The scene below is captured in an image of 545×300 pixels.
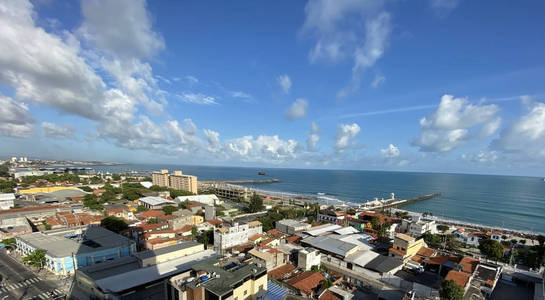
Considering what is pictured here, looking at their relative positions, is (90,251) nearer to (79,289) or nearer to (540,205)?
(79,289)

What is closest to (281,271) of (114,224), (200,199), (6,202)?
(114,224)

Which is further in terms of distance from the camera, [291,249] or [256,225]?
[256,225]

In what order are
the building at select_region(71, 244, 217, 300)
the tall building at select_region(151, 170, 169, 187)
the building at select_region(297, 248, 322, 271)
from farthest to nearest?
the tall building at select_region(151, 170, 169, 187) → the building at select_region(297, 248, 322, 271) → the building at select_region(71, 244, 217, 300)

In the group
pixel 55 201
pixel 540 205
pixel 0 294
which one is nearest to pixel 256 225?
pixel 0 294

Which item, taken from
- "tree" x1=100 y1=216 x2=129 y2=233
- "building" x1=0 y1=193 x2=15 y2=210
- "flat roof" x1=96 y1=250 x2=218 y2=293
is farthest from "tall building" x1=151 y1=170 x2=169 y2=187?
"flat roof" x1=96 y1=250 x2=218 y2=293

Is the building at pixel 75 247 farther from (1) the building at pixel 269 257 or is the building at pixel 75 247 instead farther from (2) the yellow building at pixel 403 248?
(2) the yellow building at pixel 403 248

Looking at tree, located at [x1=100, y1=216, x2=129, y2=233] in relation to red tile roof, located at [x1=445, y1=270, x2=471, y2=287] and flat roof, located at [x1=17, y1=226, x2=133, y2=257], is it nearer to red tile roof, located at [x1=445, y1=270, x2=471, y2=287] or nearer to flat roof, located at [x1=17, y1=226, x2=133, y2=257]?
flat roof, located at [x1=17, y1=226, x2=133, y2=257]

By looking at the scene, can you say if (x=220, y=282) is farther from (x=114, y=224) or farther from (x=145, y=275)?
(x=114, y=224)
